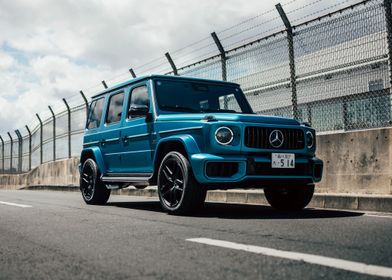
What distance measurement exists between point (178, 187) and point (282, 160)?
131 cm

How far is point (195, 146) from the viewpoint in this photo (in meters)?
6.26

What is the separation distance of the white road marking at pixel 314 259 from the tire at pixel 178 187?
203 centimetres

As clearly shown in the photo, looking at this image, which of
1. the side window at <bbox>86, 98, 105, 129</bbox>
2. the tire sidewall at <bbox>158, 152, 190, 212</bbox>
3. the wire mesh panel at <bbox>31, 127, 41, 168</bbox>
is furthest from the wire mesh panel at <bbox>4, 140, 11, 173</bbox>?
the tire sidewall at <bbox>158, 152, 190, 212</bbox>

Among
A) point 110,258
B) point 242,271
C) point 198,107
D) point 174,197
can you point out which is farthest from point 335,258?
point 198,107

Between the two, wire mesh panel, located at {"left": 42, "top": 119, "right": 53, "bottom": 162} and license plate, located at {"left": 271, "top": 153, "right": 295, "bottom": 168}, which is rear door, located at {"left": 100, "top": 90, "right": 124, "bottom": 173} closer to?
license plate, located at {"left": 271, "top": 153, "right": 295, "bottom": 168}

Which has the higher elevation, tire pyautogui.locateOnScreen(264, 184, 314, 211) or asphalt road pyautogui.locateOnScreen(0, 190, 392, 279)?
tire pyautogui.locateOnScreen(264, 184, 314, 211)

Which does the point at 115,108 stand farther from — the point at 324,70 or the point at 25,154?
the point at 25,154

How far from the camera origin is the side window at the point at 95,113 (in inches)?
358

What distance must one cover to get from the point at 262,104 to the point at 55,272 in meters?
7.18

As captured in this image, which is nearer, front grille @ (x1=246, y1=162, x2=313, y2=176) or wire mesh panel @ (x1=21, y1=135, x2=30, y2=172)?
front grille @ (x1=246, y1=162, x2=313, y2=176)

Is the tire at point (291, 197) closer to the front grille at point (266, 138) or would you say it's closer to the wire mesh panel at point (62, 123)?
the front grille at point (266, 138)

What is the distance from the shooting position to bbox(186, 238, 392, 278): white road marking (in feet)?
9.82

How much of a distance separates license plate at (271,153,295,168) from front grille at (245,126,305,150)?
11 cm

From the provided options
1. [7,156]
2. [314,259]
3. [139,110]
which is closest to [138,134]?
[139,110]
